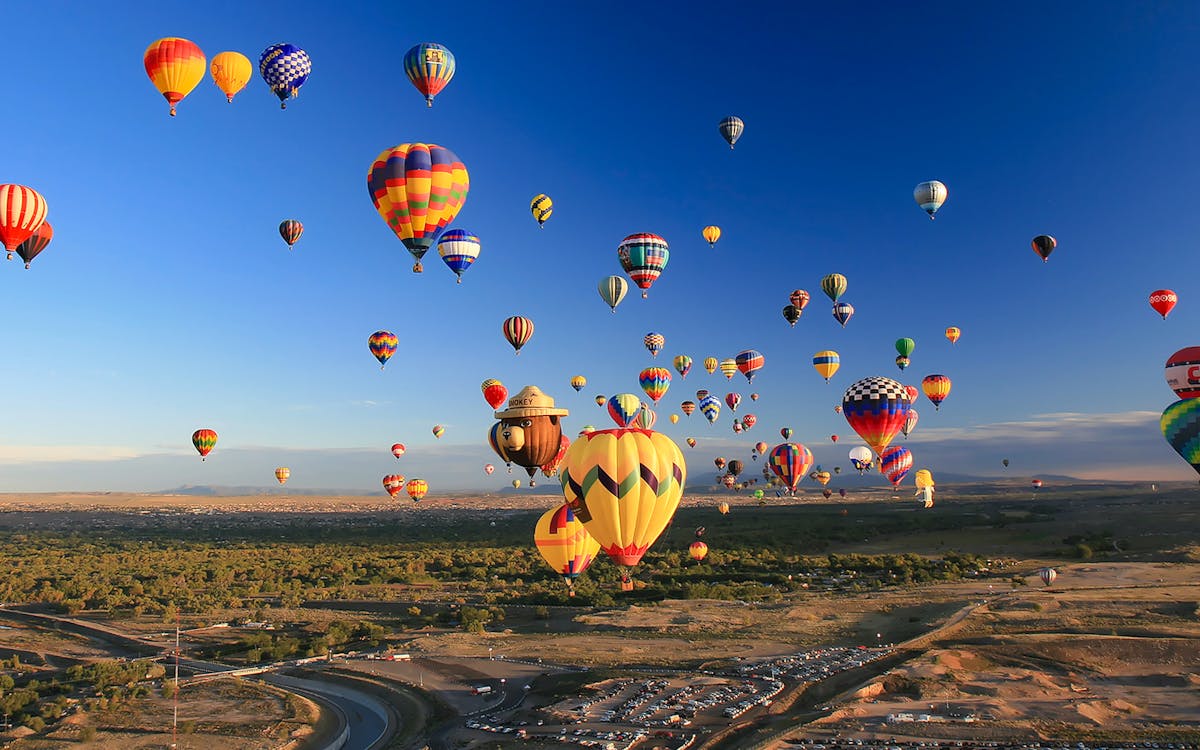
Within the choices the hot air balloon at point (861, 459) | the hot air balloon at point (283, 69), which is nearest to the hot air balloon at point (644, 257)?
the hot air balloon at point (283, 69)

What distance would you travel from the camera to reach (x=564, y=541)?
31.8 metres

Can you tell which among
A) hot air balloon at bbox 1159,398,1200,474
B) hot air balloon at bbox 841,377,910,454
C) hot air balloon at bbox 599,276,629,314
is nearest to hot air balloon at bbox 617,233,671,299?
hot air balloon at bbox 599,276,629,314

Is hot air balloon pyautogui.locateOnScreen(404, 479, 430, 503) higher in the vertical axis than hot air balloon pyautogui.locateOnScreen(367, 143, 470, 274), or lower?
lower

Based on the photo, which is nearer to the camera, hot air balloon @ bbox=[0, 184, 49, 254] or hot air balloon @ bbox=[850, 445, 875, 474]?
hot air balloon @ bbox=[0, 184, 49, 254]

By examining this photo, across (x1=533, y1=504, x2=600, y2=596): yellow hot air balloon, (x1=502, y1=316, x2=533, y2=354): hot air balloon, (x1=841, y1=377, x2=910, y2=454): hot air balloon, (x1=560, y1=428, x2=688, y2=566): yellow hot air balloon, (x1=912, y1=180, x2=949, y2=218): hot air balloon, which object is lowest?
(x1=533, y1=504, x2=600, y2=596): yellow hot air balloon

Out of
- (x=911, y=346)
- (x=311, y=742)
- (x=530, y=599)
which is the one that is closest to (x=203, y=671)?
(x=311, y=742)

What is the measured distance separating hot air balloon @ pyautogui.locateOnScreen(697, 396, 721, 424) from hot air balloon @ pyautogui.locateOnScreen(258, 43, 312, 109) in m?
49.6

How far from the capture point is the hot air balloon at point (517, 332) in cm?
4572

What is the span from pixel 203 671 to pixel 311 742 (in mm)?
10871

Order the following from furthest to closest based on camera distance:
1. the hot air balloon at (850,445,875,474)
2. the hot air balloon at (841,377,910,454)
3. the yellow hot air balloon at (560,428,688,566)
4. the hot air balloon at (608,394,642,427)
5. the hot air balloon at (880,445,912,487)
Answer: the hot air balloon at (850,445,875,474)
the hot air balloon at (880,445,912,487)
the hot air balloon at (608,394,642,427)
the hot air balloon at (841,377,910,454)
the yellow hot air balloon at (560,428,688,566)

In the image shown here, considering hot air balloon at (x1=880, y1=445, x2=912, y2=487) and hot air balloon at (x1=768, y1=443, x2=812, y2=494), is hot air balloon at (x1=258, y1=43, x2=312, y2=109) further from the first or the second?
hot air balloon at (x1=880, y1=445, x2=912, y2=487)

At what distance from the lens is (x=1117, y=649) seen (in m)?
30.0

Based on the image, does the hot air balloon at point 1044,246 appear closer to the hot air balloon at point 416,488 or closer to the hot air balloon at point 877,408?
the hot air balloon at point 877,408

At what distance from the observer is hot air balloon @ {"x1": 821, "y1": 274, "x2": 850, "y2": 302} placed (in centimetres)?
5709
